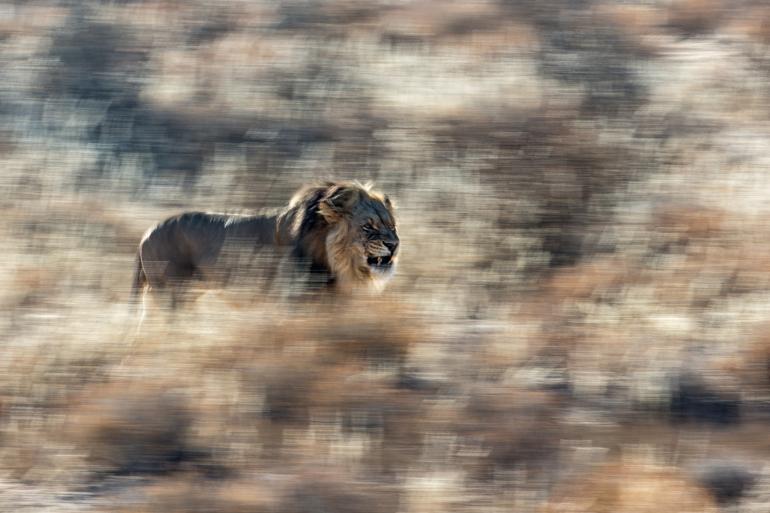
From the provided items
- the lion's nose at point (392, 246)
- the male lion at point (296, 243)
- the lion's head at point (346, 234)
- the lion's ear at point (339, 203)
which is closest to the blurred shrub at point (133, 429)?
the male lion at point (296, 243)

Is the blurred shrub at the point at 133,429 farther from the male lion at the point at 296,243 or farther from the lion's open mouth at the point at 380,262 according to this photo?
the lion's open mouth at the point at 380,262

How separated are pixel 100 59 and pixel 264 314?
24.6ft

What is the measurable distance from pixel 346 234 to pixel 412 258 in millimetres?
1283

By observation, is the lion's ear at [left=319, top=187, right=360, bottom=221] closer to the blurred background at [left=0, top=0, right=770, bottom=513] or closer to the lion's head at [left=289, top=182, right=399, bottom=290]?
the lion's head at [left=289, top=182, right=399, bottom=290]

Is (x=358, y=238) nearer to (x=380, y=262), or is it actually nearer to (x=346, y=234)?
(x=346, y=234)

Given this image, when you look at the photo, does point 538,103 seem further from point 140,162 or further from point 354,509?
point 354,509

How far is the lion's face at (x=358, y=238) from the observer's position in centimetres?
743

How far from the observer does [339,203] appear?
743cm

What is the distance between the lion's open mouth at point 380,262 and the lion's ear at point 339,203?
0.33m

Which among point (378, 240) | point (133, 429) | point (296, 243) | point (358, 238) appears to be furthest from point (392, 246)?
point (133, 429)

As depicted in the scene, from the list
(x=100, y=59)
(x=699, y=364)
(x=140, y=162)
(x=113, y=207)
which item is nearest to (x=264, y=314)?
(x=699, y=364)

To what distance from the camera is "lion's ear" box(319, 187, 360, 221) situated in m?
7.40

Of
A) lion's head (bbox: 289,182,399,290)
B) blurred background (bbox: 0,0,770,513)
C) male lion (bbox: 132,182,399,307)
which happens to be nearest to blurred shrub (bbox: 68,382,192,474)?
blurred background (bbox: 0,0,770,513)

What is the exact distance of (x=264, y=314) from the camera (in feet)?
22.5
